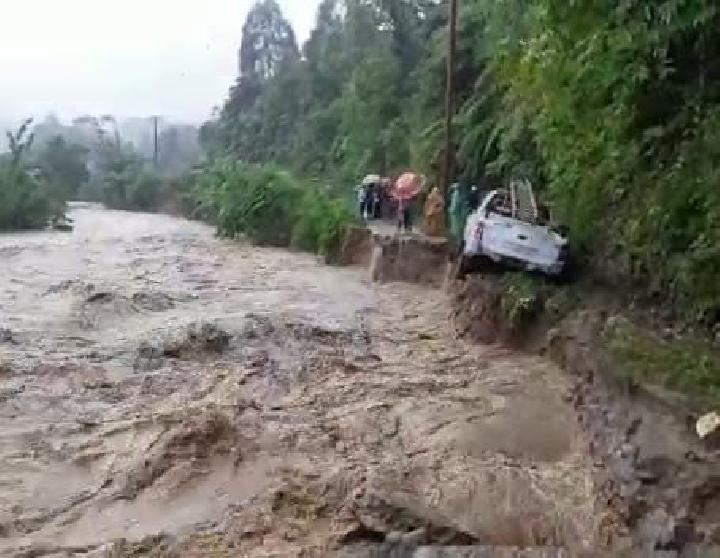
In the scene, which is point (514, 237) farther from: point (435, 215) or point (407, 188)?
point (407, 188)

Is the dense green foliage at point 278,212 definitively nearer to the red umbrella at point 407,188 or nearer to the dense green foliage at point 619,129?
the red umbrella at point 407,188

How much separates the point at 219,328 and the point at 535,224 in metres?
4.02

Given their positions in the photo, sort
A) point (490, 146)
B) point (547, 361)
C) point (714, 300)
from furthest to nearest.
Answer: point (490, 146)
point (547, 361)
point (714, 300)

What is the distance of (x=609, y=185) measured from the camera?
9602mm

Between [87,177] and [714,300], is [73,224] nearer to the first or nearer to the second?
Answer: [87,177]

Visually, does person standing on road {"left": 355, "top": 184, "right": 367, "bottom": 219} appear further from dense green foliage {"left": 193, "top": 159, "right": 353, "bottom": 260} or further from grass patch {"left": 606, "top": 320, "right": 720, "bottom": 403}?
grass patch {"left": 606, "top": 320, "right": 720, "bottom": 403}

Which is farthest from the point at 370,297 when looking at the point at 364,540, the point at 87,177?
the point at 87,177

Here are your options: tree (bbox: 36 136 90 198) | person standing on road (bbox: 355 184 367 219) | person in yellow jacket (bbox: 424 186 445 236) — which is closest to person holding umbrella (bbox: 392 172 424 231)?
person in yellow jacket (bbox: 424 186 445 236)

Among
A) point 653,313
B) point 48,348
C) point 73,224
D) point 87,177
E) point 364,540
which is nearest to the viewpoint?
point 364,540

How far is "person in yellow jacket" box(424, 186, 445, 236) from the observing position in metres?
17.4

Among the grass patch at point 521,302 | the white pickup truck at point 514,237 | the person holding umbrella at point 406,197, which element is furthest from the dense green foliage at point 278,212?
the grass patch at point 521,302

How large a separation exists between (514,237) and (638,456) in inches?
232

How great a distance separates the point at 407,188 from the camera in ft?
63.7

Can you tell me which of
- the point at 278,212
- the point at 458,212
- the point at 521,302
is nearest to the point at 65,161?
the point at 278,212
